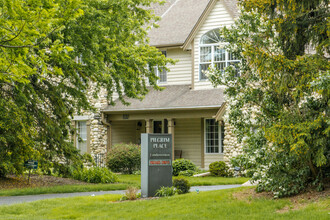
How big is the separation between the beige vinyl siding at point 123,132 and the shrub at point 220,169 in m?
8.52

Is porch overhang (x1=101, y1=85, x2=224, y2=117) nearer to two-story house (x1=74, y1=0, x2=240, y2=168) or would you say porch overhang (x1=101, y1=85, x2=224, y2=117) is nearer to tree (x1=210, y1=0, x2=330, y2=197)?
two-story house (x1=74, y1=0, x2=240, y2=168)

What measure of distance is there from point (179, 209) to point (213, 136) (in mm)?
16077

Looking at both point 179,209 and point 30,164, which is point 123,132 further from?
point 179,209

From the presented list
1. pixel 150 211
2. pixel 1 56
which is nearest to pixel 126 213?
pixel 150 211

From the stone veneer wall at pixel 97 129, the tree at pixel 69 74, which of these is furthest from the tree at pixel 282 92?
the stone veneer wall at pixel 97 129

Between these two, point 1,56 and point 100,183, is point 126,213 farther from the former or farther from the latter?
point 100,183

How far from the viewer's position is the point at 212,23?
2661 centimetres

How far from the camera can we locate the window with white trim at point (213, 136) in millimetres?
26938

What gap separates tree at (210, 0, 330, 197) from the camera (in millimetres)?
11204

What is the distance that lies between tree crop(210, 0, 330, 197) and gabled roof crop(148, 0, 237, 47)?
43.2ft

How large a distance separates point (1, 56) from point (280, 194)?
6.67m

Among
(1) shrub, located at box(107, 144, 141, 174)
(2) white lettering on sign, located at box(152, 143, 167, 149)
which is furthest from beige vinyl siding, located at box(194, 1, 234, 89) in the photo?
(2) white lettering on sign, located at box(152, 143, 167, 149)

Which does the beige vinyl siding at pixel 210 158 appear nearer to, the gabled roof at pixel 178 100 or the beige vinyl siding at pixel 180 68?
the gabled roof at pixel 178 100

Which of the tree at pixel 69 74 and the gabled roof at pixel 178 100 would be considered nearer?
the tree at pixel 69 74
